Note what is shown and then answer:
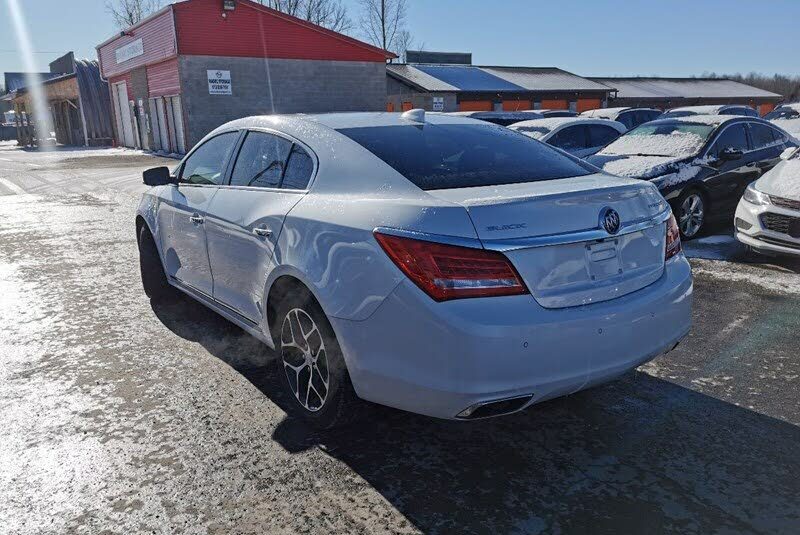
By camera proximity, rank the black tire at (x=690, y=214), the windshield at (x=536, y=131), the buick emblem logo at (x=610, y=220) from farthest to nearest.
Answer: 1. the windshield at (x=536, y=131)
2. the black tire at (x=690, y=214)
3. the buick emblem logo at (x=610, y=220)

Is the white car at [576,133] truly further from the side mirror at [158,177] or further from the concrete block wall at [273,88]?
the concrete block wall at [273,88]

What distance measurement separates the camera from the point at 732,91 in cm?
5091

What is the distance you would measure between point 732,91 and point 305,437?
5749 cm

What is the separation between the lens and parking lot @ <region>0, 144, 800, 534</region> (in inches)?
96.7

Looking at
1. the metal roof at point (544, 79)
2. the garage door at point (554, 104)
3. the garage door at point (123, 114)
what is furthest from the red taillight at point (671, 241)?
the garage door at point (554, 104)

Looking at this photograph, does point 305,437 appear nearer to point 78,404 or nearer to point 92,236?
point 78,404

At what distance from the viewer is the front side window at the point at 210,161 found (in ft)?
13.6

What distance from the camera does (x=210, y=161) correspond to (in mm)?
4383

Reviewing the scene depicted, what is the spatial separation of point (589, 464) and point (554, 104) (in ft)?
136

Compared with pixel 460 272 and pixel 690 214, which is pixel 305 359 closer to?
pixel 460 272

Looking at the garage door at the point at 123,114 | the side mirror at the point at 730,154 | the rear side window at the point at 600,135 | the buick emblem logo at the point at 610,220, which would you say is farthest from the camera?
the garage door at the point at 123,114

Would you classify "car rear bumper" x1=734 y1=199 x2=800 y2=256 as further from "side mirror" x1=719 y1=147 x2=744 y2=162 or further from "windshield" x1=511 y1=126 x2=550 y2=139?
"windshield" x1=511 y1=126 x2=550 y2=139

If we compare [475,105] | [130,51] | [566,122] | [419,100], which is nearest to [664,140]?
[566,122]

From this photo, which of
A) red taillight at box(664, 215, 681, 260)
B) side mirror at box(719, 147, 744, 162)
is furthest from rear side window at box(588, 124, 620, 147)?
red taillight at box(664, 215, 681, 260)
